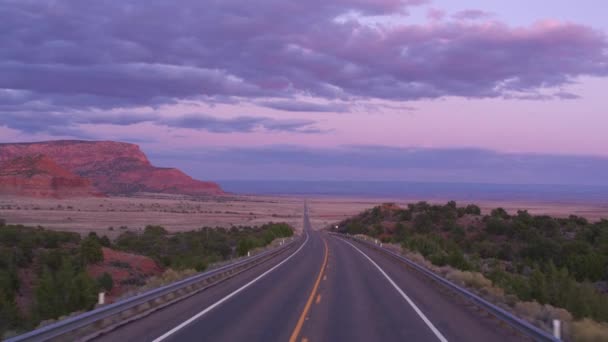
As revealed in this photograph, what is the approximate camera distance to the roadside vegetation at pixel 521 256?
51.6ft

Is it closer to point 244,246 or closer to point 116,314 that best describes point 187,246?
point 244,246

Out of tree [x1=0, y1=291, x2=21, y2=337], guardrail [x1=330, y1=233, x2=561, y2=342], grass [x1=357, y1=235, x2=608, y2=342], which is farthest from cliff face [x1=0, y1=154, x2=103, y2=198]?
guardrail [x1=330, y1=233, x2=561, y2=342]

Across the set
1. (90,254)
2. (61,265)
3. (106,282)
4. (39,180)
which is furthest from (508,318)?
(39,180)

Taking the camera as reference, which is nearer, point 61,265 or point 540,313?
point 540,313

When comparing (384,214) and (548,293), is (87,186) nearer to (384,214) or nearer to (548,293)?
(384,214)

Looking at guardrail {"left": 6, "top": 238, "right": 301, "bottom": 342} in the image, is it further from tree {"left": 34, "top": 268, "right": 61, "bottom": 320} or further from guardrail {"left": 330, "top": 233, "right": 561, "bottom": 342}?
guardrail {"left": 330, "top": 233, "right": 561, "bottom": 342}

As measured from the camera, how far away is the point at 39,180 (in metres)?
141

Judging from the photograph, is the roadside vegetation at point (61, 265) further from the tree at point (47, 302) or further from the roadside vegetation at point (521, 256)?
the roadside vegetation at point (521, 256)

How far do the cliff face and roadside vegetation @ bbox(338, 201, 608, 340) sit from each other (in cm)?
7939

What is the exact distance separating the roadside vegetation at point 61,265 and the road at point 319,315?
3.08 meters

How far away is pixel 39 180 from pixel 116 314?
139 meters

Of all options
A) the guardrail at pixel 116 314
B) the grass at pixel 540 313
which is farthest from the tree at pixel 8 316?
the grass at pixel 540 313

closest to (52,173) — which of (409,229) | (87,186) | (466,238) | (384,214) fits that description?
(87,186)

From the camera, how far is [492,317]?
15.0m
